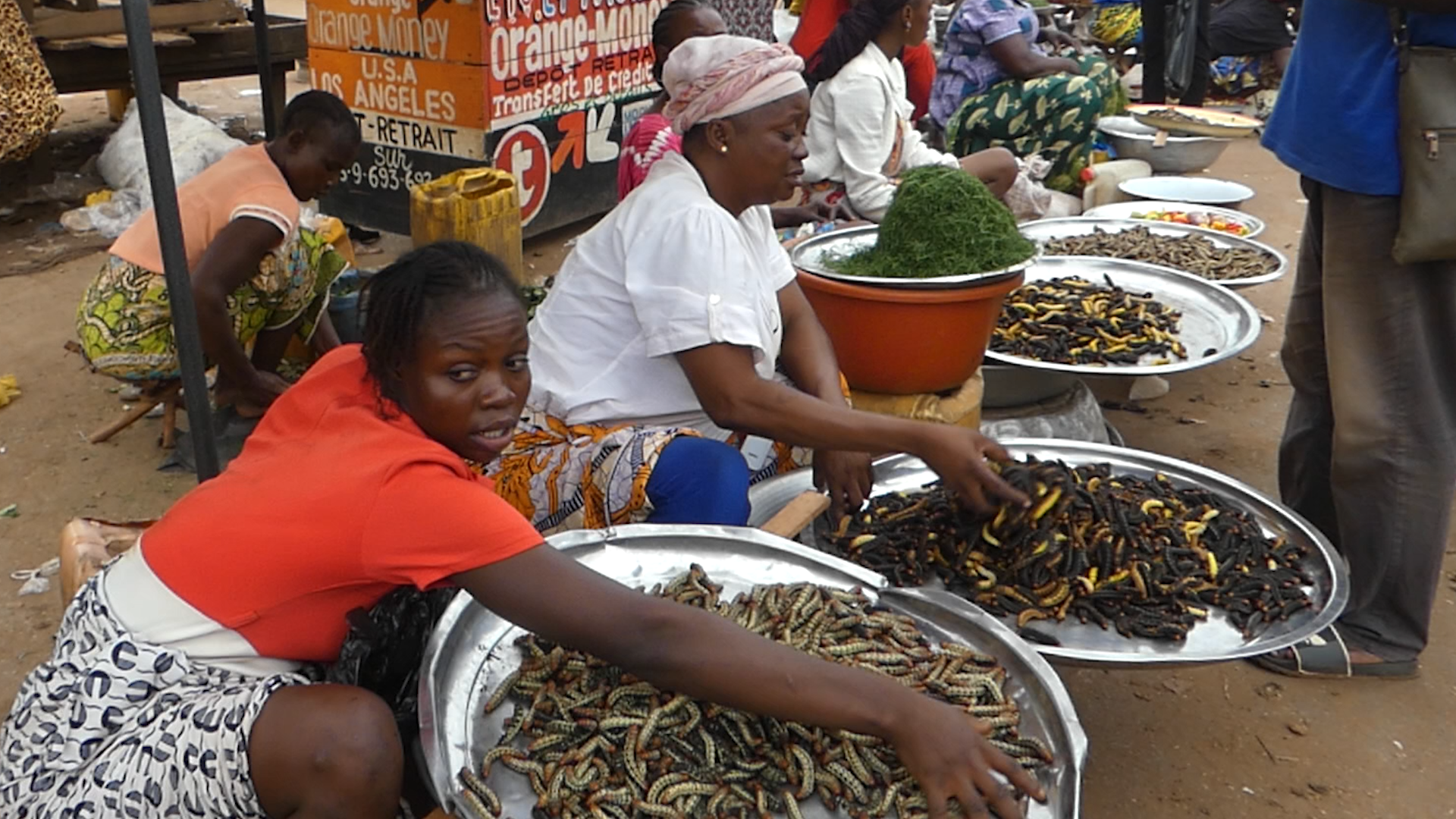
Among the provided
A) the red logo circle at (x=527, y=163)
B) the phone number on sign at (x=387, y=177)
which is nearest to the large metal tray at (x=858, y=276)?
the red logo circle at (x=527, y=163)

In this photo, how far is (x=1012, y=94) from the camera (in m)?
6.71

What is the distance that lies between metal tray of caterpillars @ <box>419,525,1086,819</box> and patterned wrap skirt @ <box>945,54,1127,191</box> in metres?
4.85

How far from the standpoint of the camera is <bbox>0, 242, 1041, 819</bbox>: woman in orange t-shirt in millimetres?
1862

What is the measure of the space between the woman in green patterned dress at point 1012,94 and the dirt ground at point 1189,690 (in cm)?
205

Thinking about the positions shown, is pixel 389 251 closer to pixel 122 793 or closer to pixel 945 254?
pixel 945 254

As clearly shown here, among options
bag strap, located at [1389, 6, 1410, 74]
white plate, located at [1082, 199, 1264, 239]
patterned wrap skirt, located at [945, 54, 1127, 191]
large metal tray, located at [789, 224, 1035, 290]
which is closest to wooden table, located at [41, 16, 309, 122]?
patterned wrap skirt, located at [945, 54, 1127, 191]

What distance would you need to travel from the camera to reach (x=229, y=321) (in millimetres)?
4211

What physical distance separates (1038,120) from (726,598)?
16.7ft

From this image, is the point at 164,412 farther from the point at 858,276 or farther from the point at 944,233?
the point at 944,233

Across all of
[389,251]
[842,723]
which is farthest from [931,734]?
[389,251]

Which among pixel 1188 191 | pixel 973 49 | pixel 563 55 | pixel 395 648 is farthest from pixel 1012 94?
pixel 395 648

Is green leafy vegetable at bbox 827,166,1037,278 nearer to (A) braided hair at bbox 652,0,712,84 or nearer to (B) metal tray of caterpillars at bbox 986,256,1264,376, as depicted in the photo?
(B) metal tray of caterpillars at bbox 986,256,1264,376

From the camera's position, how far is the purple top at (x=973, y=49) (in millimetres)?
6621

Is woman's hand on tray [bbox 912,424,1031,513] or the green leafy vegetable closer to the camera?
woman's hand on tray [bbox 912,424,1031,513]
